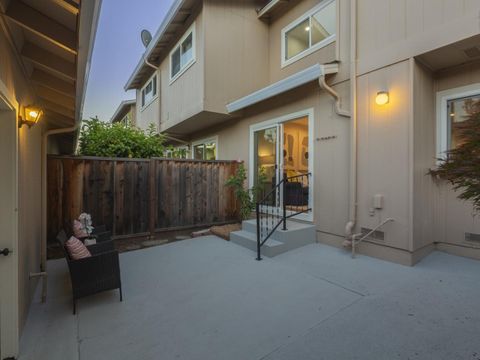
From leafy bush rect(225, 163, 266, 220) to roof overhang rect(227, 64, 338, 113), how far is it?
1587mm

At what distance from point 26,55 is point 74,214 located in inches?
122

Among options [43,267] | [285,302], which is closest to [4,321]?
[43,267]

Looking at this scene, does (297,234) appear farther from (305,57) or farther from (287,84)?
(305,57)

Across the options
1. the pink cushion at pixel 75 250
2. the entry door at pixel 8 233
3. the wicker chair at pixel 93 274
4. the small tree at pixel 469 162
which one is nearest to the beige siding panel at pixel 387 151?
the small tree at pixel 469 162

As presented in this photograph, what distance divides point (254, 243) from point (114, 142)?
3.89 meters

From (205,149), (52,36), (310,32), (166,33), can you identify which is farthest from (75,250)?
(166,33)

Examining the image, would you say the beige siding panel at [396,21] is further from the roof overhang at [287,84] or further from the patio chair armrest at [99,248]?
the patio chair armrest at [99,248]

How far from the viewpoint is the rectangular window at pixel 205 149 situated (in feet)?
28.0

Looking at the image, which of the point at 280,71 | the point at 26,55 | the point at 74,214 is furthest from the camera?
the point at 280,71

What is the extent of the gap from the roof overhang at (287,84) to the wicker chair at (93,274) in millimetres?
4167

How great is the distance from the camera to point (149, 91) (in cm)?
1119

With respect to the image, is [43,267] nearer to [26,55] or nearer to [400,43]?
[26,55]

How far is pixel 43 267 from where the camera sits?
4.12 meters

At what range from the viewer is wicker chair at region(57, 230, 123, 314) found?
2.88 m
